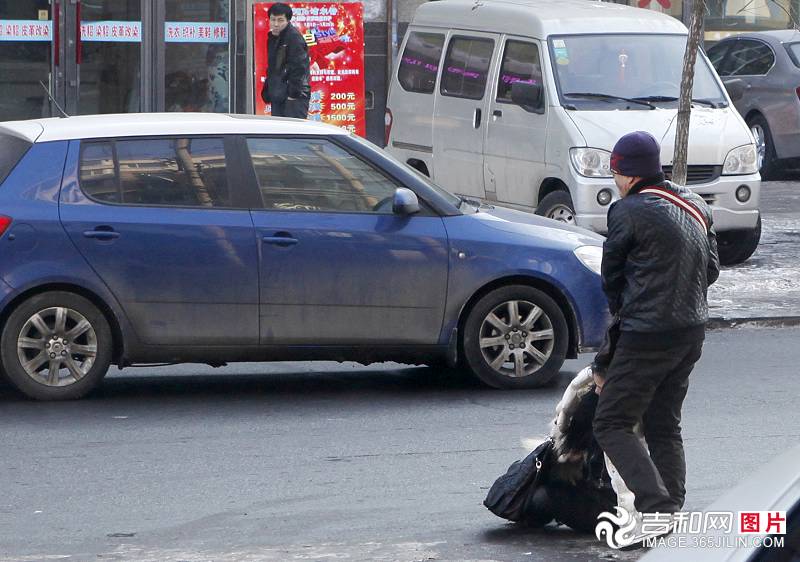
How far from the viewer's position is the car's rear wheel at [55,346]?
7.94 m

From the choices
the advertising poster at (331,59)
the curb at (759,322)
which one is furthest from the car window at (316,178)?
the advertising poster at (331,59)

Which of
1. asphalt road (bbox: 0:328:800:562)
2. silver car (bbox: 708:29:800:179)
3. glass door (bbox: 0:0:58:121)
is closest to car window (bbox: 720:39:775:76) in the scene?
silver car (bbox: 708:29:800:179)

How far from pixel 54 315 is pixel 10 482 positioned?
155 centimetres

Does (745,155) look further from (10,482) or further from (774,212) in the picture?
(10,482)

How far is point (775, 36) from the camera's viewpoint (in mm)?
19078

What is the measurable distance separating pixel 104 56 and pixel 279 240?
10.2 metres

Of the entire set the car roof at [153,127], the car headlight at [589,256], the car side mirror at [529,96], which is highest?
the car side mirror at [529,96]

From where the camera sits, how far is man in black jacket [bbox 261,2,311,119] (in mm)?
13852

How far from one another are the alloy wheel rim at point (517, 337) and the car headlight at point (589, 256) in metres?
0.37

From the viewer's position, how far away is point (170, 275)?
801 cm

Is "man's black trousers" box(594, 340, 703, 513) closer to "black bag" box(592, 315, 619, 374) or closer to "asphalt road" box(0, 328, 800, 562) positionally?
"black bag" box(592, 315, 619, 374)

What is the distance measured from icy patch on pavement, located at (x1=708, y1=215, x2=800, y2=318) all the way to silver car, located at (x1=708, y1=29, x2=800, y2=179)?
3957mm

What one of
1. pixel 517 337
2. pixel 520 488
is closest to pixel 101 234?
pixel 517 337

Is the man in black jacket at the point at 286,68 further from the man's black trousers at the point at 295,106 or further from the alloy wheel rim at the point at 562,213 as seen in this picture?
the alloy wheel rim at the point at 562,213
